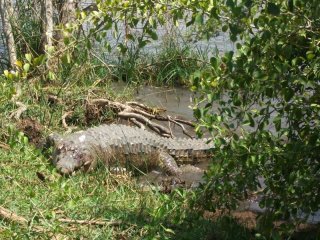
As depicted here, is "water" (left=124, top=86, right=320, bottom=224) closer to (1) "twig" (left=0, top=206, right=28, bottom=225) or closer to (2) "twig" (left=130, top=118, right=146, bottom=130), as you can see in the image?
(2) "twig" (left=130, top=118, right=146, bottom=130)

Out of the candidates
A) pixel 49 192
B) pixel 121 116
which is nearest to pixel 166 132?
pixel 121 116

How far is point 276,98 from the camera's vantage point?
13.3 feet

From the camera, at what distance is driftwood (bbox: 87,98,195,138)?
8.44 m

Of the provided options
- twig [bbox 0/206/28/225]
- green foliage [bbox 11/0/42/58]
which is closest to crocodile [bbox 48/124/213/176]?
twig [bbox 0/206/28/225]

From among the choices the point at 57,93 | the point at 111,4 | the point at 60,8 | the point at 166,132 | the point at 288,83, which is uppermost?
the point at 111,4

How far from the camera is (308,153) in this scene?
155 inches

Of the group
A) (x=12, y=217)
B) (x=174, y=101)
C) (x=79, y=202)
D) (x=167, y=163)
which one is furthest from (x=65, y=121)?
(x=12, y=217)

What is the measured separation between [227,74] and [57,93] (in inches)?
185

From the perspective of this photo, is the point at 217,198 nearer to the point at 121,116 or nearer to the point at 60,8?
the point at 121,116

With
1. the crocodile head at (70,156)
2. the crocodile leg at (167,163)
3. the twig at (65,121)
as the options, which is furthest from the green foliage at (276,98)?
the twig at (65,121)

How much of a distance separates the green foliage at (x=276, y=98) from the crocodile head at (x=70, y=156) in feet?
8.06

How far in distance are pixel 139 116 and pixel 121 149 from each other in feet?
3.23

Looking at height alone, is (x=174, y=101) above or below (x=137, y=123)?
below

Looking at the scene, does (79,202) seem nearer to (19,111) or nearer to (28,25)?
(19,111)
